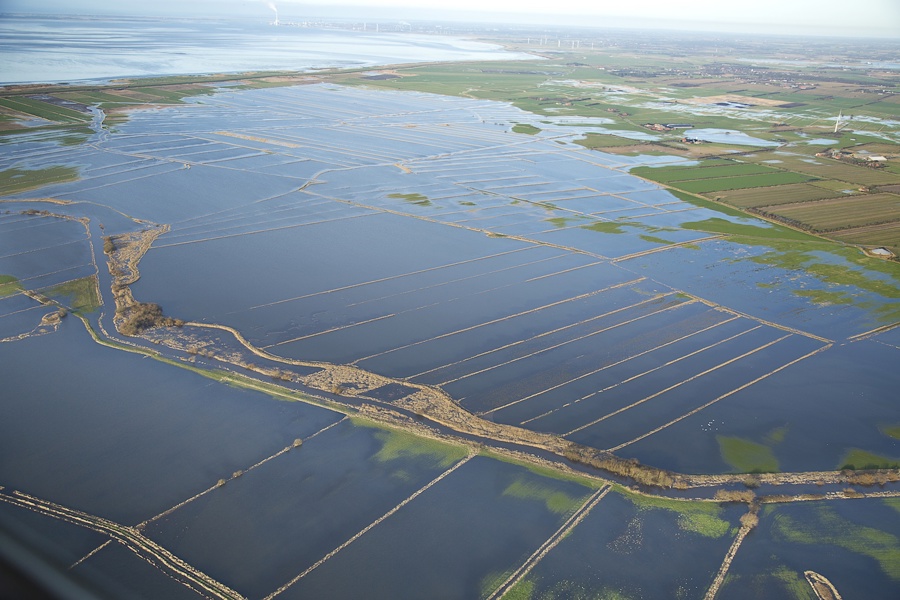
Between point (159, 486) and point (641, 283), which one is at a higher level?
point (641, 283)

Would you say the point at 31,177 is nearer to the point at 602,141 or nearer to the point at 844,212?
the point at 602,141

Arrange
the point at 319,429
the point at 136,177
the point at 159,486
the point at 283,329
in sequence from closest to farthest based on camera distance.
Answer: the point at 159,486
the point at 319,429
the point at 283,329
the point at 136,177

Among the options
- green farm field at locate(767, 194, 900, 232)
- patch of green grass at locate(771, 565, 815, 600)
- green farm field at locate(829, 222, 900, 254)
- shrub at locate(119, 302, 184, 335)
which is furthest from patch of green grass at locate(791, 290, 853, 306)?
shrub at locate(119, 302, 184, 335)

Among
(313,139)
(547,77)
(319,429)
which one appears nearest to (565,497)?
(319,429)

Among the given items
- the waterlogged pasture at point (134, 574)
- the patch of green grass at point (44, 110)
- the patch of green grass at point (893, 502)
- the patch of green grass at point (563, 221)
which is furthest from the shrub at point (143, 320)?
the patch of green grass at point (44, 110)

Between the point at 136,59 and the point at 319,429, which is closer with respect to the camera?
the point at 319,429

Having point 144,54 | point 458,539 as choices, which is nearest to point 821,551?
point 458,539

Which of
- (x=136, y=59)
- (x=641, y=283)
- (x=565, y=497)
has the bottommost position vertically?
(x=565, y=497)

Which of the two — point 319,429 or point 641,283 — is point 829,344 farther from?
point 319,429
